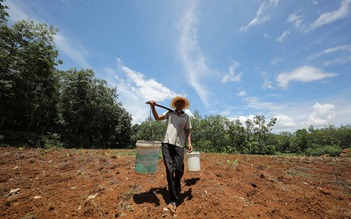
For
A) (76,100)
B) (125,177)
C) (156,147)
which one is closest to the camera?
(156,147)

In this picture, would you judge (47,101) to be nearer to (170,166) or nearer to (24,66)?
(24,66)

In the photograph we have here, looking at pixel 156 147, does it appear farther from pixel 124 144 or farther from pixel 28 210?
pixel 124 144

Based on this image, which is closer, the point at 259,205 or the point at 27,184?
the point at 259,205

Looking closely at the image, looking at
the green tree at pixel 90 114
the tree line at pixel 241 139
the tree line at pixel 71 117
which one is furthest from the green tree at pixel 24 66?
the tree line at pixel 241 139

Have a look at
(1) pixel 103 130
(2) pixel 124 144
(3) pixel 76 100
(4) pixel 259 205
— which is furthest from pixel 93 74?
(4) pixel 259 205

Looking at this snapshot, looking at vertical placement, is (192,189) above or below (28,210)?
above

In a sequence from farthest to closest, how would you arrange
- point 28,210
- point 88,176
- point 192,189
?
point 88,176 → point 192,189 → point 28,210

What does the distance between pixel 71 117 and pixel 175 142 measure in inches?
766

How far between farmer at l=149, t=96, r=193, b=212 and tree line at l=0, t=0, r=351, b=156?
42.4 ft

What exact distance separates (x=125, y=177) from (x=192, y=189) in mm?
1855

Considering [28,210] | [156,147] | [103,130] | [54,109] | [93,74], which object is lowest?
[28,210]

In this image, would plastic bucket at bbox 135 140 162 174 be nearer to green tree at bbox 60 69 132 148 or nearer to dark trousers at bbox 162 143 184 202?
dark trousers at bbox 162 143 184 202

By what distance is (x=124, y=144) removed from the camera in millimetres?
24906

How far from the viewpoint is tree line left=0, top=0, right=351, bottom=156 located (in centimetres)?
1329
